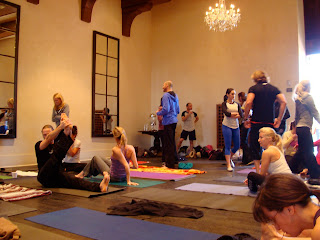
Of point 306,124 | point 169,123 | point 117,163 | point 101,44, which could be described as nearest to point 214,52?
point 101,44

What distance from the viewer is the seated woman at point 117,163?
366 cm

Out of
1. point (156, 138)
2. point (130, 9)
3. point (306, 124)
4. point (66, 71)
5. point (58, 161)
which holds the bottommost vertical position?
point (58, 161)

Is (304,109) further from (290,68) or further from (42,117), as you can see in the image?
(42,117)

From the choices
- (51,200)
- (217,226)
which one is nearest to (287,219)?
(217,226)

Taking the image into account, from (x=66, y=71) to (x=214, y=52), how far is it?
13.0 feet

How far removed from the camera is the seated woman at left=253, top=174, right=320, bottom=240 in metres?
1.10

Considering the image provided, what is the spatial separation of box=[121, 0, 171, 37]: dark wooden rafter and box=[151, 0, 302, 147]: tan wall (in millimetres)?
1145

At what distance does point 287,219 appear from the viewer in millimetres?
1125

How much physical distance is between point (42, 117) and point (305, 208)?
6.10m

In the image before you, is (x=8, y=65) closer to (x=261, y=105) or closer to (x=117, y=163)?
(x=117, y=163)

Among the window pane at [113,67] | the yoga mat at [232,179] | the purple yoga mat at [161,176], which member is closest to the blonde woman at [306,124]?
the yoga mat at [232,179]

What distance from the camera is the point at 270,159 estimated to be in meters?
2.89

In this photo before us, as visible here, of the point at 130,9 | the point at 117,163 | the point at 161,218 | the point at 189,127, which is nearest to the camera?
the point at 161,218

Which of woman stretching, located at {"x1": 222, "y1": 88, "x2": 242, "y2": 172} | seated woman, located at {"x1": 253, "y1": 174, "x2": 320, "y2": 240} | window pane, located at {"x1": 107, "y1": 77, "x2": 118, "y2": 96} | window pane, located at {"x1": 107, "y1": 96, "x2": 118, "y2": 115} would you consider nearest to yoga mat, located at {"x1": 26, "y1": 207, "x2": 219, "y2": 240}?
seated woman, located at {"x1": 253, "y1": 174, "x2": 320, "y2": 240}
